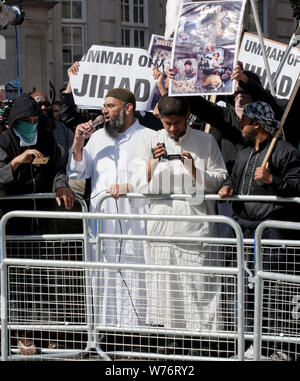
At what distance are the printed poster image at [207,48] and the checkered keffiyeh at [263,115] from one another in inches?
8.0

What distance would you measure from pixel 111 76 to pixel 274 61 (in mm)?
1683

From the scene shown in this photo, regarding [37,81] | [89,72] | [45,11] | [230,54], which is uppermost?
[230,54]

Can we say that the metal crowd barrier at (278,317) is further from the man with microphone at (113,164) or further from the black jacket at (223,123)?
the black jacket at (223,123)

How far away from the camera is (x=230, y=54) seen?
6.80 m

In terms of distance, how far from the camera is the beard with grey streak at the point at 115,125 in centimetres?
754

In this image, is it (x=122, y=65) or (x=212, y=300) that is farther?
(x=122, y=65)

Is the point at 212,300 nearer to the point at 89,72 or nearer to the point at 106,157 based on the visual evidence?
the point at 106,157

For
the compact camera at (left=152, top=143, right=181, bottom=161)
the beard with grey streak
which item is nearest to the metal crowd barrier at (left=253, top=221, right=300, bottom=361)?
the compact camera at (left=152, top=143, right=181, bottom=161)

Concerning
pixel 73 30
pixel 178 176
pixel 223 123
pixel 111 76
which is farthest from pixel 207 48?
pixel 73 30

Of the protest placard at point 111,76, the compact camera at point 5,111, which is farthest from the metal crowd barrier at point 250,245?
the compact camera at point 5,111

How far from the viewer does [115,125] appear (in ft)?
24.9

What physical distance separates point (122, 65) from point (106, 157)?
4.70 ft

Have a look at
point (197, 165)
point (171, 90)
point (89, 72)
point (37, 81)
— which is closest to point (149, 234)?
point (197, 165)

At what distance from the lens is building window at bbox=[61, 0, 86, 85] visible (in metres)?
23.4
